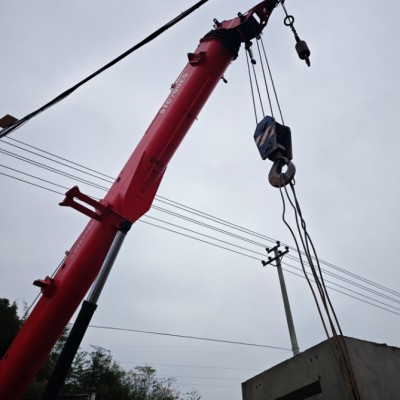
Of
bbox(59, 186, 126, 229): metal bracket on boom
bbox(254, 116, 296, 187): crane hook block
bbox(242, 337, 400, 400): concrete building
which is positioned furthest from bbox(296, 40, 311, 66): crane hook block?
bbox(242, 337, 400, 400): concrete building

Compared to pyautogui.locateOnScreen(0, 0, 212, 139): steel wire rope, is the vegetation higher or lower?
higher

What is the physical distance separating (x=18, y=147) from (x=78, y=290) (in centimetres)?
761

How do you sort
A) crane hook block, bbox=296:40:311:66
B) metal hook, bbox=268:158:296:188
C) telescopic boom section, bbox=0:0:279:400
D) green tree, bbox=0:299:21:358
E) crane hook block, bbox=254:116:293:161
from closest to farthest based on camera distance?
1. telescopic boom section, bbox=0:0:279:400
2. metal hook, bbox=268:158:296:188
3. crane hook block, bbox=254:116:293:161
4. crane hook block, bbox=296:40:311:66
5. green tree, bbox=0:299:21:358

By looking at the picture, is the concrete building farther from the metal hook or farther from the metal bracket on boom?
the metal bracket on boom

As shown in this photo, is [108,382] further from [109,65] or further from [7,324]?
[109,65]

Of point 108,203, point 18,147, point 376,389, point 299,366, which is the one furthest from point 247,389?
point 18,147

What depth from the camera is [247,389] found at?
3.75 meters

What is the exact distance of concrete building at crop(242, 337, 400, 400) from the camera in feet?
8.57

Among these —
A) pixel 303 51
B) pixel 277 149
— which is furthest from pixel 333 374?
pixel 303 51

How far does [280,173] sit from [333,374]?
1792mm

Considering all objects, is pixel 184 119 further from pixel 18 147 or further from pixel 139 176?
pixel 18 147

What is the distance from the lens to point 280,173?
3.03m

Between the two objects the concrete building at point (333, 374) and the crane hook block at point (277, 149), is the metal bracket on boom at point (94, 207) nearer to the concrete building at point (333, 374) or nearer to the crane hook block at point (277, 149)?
the crane hook block at point (277, 149)

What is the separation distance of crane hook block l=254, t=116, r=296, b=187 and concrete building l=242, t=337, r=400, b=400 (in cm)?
141
